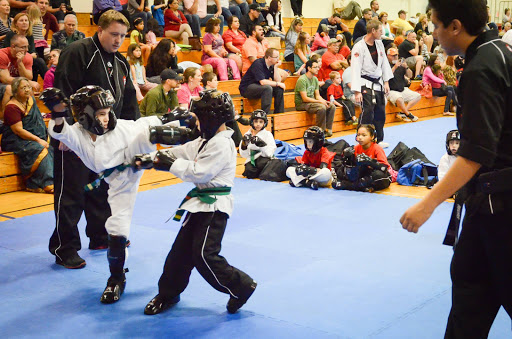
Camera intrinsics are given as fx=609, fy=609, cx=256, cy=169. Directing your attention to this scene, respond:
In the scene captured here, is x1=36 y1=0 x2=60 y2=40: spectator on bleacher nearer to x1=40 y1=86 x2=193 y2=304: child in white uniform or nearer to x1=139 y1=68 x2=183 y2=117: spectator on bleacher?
x1=139 y1=68 x2=183 y2=117: spectator on bleacher

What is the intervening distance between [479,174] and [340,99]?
35.7 ft

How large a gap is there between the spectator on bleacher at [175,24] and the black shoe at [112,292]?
1006 centimetres

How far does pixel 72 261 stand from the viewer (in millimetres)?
5082

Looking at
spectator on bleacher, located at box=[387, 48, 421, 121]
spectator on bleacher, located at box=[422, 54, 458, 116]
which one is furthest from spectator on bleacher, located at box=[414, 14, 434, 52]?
spectator on bleacher, located at box=[387, 48, 421, 121]

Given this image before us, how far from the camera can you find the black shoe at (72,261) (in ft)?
16.6

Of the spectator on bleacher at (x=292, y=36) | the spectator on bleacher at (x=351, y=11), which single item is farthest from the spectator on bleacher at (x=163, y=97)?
the spectator on bleacher at (x=351, y=11)

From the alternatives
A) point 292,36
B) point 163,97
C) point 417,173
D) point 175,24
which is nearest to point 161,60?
point 163,97

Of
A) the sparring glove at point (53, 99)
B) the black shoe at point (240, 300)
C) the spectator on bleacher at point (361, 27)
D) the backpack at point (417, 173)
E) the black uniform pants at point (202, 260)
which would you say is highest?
the spectator on bleacher at point (361, 27)

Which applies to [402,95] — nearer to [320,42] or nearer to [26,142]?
[320,42]

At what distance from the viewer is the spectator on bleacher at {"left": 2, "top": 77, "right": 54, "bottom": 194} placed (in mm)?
8039

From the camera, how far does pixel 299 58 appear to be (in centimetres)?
1446

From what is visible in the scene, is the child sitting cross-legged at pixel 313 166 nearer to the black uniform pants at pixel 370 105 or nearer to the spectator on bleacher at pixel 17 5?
the black uniform pants at pixel 370 105

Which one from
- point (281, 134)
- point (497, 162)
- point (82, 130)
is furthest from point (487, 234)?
point (281, 134)

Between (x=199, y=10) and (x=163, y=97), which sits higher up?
(x=199, y=10)
